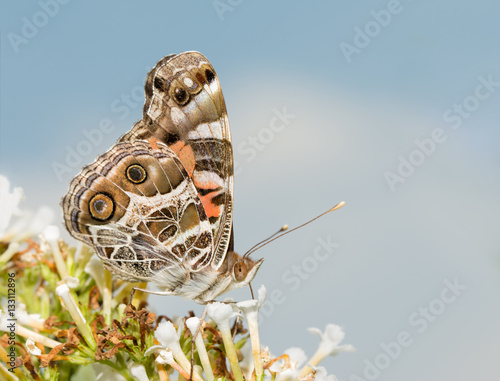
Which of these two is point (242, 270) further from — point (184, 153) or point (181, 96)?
point (181, 96)

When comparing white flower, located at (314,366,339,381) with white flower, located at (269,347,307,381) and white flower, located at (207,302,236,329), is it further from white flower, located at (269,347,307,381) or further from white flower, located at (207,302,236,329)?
white flower, located at (207,302,236,329)

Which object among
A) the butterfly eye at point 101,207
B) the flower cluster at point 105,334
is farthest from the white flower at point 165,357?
the butterfly eye at point 101,207

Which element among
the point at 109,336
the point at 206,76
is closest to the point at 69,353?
the point at 109,336

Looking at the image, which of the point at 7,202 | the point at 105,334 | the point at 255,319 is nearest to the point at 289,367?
the point at 255,319

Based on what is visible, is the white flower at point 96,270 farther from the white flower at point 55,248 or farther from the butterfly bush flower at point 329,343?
the butterfly bush flower at point 329,343

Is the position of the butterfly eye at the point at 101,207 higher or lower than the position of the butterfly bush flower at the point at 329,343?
higher

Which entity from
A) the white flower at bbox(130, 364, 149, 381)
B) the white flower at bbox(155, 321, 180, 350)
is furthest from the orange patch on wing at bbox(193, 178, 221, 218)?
the white flower at bbox(130, 364, 149, 381)
